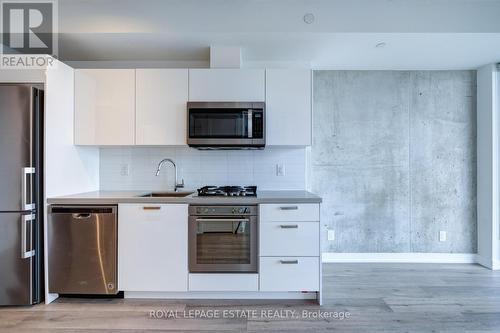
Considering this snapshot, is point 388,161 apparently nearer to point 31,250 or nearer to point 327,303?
point 327,303

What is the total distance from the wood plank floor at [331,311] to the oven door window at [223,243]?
0.39 metres

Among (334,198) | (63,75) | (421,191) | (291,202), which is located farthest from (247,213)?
(421,191)

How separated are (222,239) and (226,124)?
1.04 m

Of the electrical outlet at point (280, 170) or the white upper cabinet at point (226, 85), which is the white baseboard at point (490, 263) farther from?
the white upper cabinet at point (226, 85)

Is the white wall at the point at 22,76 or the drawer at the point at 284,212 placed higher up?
the white wall at the point at 22,76

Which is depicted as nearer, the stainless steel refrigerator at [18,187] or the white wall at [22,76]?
the stainless steel refrigerator at [18,187]

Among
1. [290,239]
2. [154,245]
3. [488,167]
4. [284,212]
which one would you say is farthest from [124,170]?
[488,167]

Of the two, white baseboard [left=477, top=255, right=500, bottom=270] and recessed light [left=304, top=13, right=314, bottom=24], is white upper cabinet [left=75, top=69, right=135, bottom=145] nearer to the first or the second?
recessed light [left=304, top=13, right=314, bottom=24]

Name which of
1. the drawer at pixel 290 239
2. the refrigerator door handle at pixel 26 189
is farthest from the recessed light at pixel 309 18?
the refrigerator door handle at pixel 26 189

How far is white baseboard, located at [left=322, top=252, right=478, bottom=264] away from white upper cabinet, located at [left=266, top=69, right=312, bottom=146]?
5.20 ft

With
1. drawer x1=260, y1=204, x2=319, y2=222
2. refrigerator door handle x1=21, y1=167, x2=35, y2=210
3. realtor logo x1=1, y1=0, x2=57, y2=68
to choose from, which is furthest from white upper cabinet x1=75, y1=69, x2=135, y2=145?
drawer x1=260, y1=204, x2=319, y2=222

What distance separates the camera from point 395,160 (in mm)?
3623

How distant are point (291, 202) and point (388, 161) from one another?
5.71 feet

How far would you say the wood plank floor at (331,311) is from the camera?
7.23 ft
